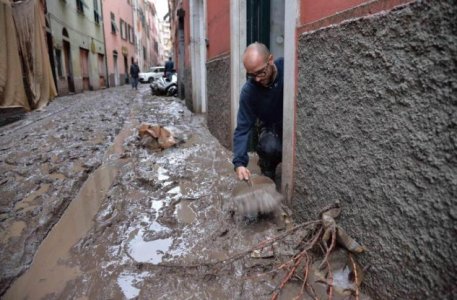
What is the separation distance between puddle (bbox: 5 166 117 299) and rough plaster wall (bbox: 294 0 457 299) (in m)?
1.75

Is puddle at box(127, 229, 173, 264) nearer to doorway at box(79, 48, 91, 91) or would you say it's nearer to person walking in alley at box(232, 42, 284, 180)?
person walking in alley at box(232, 42, 284, 180)

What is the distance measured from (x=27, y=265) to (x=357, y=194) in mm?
2110

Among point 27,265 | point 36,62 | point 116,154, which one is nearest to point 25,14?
point 36,62

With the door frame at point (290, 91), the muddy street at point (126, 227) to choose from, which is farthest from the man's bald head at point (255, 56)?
the muddy street at point (126, 227)

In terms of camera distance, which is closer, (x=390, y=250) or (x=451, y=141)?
(x=451, y=141)

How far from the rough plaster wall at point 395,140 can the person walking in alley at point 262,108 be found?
55 centimetres

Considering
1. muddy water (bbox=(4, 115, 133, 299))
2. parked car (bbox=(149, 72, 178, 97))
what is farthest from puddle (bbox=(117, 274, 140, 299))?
parked car (bbox=(149, 72, 178, 97))

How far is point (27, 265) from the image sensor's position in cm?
214

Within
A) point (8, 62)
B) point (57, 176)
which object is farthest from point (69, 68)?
point (57, 176)

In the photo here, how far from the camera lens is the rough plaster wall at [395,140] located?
1.25m

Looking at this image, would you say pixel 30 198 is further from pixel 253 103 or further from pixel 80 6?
pixel 80 6

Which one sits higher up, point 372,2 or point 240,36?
point 240,36

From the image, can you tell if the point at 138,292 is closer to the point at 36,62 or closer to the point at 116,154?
the point at 116,154

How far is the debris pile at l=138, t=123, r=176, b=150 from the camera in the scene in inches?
202
